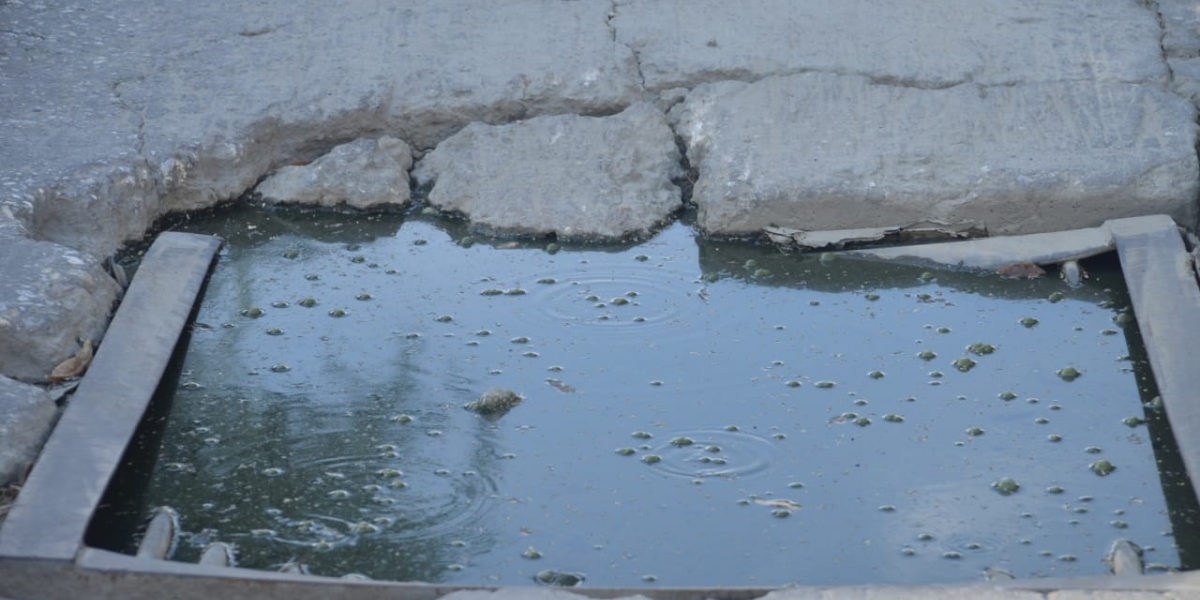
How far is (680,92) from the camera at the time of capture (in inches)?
158

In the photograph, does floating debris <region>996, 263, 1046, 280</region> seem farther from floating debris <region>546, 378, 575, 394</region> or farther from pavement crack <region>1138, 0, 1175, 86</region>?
Result: floating debris <region>546, 378, 575, 394</region>

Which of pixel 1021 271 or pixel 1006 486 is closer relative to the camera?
pixel 1006 486

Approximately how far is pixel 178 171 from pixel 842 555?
225cm

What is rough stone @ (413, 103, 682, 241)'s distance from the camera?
363cm

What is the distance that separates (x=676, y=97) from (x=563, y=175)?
49cm

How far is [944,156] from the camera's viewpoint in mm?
3617

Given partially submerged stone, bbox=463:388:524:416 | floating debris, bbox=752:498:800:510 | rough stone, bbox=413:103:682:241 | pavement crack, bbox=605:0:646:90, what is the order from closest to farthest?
floating debris, bbox=752:498:800:510, partially submerged stone, bbox=463:388:524:416, rough stone, bbox=413:103:682:241, pavement crack, bbox=605:0:646:90

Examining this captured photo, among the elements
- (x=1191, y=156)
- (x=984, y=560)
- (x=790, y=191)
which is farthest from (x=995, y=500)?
(x=1191, y=156)

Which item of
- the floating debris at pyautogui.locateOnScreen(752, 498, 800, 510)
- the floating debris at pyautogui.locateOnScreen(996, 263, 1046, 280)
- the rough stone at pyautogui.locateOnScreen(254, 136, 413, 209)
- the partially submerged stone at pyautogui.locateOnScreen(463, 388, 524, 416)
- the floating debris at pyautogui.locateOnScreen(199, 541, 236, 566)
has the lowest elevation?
the floating debris at pyautogui.locateOnScreen(199, 541, 236, 566)

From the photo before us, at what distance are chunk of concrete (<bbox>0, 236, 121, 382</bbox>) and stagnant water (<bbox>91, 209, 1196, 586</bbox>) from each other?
0.25m

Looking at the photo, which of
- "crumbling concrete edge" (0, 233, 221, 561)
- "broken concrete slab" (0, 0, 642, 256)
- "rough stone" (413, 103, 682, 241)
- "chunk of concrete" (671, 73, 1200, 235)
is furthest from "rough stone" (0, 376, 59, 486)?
"chunk of concrete" (671, 73, 1200, 235)

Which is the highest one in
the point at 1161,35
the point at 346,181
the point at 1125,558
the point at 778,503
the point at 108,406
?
the point at 1161,35

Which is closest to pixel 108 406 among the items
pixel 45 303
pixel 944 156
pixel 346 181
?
pixel 45 303

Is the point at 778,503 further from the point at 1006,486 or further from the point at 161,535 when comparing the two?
the point at 161,535
